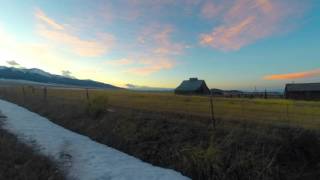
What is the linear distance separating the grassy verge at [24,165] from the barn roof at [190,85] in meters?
79.4

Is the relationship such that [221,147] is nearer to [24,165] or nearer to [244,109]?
[24,165]

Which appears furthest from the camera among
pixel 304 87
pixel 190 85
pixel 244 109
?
pixel 190 85

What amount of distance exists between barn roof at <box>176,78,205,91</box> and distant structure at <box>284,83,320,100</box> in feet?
74.9

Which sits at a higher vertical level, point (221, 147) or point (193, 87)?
point (193, 87)

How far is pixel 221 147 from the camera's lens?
1259 cm

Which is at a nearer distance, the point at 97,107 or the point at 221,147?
the point at 221,147

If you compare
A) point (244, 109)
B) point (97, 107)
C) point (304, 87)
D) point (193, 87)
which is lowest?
point (244, 109)

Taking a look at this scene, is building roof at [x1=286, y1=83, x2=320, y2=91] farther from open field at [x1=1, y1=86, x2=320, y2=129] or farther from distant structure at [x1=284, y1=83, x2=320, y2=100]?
open field at [x1=1, y1=86, x2=320, y2=129]

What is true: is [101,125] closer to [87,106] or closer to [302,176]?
[87,106]

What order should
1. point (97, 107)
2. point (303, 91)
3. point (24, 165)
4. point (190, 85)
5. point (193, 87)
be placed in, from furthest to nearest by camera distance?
point (190, 85) → point (193, 87) → point (303, 91) → point (97, 107) → point (24, 165)

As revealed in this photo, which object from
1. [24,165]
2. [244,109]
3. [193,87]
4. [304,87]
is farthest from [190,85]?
[24,165]

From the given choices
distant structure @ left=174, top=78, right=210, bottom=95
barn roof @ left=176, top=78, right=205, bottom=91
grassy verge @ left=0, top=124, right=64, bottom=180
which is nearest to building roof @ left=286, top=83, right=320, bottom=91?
distant structure @ left=174, top=78, right=210, bottom=95

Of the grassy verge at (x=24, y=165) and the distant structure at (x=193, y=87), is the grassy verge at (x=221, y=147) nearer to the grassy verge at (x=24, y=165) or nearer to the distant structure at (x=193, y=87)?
the grassy verge at (x=24, y=165)

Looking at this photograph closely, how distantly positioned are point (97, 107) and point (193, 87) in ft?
234
